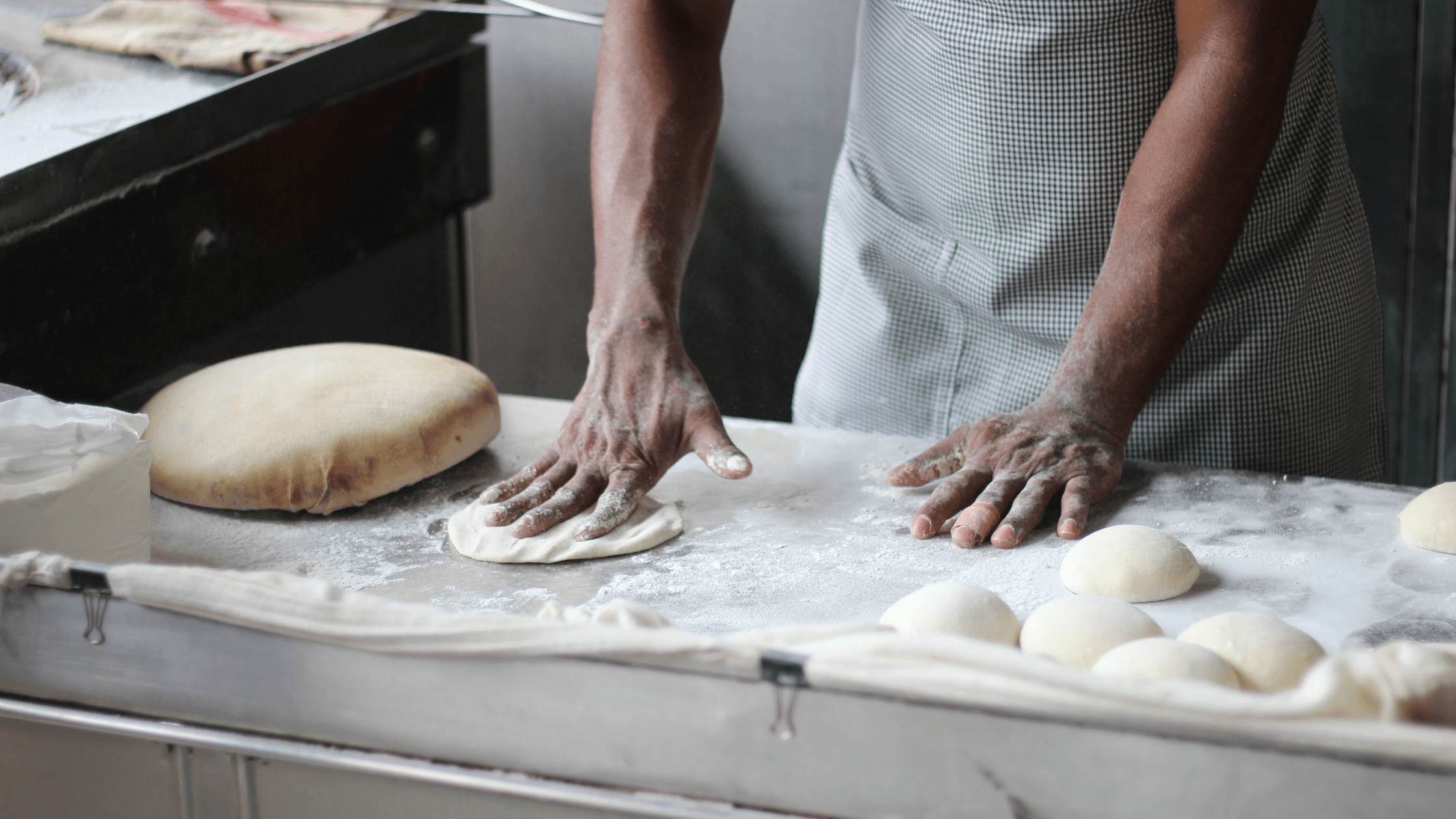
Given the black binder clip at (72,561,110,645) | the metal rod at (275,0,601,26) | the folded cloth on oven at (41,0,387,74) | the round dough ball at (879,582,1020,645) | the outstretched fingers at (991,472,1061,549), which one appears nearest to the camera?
the black binder clip at (72,561,110,645)

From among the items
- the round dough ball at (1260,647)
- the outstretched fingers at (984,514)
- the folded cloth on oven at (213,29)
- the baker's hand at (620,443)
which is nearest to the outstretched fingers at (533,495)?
the baker's hand at (620,443)

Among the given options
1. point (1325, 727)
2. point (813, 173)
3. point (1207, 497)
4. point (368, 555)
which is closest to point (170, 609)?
point (368, 555)

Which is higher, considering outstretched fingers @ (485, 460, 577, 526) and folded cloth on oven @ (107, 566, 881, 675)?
folded cloth on oven @ (107, 566, 881, 675)

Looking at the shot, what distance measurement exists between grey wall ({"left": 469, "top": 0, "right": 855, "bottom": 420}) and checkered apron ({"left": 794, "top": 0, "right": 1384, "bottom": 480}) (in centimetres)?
90

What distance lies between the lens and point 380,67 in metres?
2.27

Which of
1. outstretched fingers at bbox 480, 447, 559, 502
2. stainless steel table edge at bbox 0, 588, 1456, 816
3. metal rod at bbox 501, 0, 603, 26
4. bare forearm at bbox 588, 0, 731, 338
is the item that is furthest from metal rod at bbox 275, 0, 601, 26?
stainless steel table edge at bbox 0, 588, 1456, 816

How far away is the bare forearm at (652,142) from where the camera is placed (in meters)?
1.41

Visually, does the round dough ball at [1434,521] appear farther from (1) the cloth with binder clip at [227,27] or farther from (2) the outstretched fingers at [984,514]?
(1) the cloth with binder clip at [227,27]

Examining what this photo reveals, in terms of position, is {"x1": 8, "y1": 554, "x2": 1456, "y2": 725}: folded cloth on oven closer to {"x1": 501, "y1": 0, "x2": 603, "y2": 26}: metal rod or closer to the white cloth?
the white cloth

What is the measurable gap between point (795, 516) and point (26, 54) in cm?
179

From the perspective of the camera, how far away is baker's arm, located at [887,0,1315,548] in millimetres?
1173

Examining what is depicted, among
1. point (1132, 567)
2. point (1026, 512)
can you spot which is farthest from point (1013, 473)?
point (1132, 567)

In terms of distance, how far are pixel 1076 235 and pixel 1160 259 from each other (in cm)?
23

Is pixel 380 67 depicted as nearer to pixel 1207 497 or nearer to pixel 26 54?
pixel 26 54
